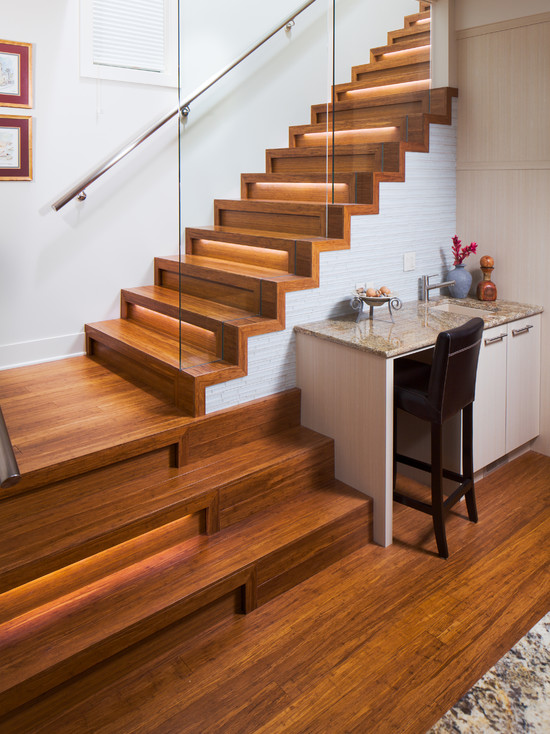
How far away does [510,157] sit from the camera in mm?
3510

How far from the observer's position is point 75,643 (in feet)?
6.35

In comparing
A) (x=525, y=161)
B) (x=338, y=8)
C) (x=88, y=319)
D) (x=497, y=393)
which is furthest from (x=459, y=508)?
(x=338, y=8)

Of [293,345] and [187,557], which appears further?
[293,345]

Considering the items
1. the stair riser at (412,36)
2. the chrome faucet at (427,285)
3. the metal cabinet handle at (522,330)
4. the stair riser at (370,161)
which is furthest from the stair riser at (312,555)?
the stair riser at (412,36)

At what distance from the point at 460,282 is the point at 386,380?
1325 mm

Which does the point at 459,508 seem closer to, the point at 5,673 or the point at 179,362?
the point at 179,362

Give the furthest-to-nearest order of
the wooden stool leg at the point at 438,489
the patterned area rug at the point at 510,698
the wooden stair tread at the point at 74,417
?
the wooden stool leg at the point at 438,489 < the wooden stair tread at the point at 74,417 < the patterned area rug at the point at 510,698

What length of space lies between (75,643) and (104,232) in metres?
2.53

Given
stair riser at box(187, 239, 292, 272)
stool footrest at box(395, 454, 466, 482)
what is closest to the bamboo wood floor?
stool footrest at box(395, 454, 466, 482)

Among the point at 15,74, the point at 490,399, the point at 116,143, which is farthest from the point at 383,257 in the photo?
A: the point at 15,74

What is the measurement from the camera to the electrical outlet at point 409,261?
356 centimetres

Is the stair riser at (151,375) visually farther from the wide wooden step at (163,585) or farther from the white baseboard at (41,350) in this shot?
the wide wooden step at (163,585)

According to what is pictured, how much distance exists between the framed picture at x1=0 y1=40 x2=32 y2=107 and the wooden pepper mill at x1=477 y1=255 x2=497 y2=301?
2.69 metres

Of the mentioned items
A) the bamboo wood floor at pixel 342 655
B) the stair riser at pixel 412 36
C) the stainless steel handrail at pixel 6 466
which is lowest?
the bamboo wood floor at pixel 342 655
